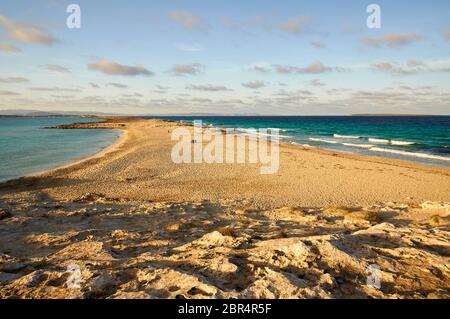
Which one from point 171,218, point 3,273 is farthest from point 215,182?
point 3,273

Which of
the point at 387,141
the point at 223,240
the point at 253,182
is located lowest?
the point at 253,182

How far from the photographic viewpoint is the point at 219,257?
17.9ft

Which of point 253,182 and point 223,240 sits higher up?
point 223,240

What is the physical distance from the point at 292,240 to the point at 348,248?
1052 mm

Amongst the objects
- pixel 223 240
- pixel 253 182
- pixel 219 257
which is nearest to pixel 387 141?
pixel 253 182

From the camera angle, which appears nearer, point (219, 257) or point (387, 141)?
point (219, 257)

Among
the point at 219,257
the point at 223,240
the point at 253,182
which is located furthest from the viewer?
the point at 253,182

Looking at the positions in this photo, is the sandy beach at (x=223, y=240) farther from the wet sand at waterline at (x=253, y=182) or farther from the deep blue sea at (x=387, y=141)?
the deep blue sea at (x=387, y=141)

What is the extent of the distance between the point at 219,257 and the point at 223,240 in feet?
3.62

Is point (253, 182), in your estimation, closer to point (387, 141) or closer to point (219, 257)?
point (219, 257)

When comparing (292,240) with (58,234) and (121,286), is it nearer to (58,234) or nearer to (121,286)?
(121,286)

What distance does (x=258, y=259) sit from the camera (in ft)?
17.8

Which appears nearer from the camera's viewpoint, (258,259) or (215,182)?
(258,259)
